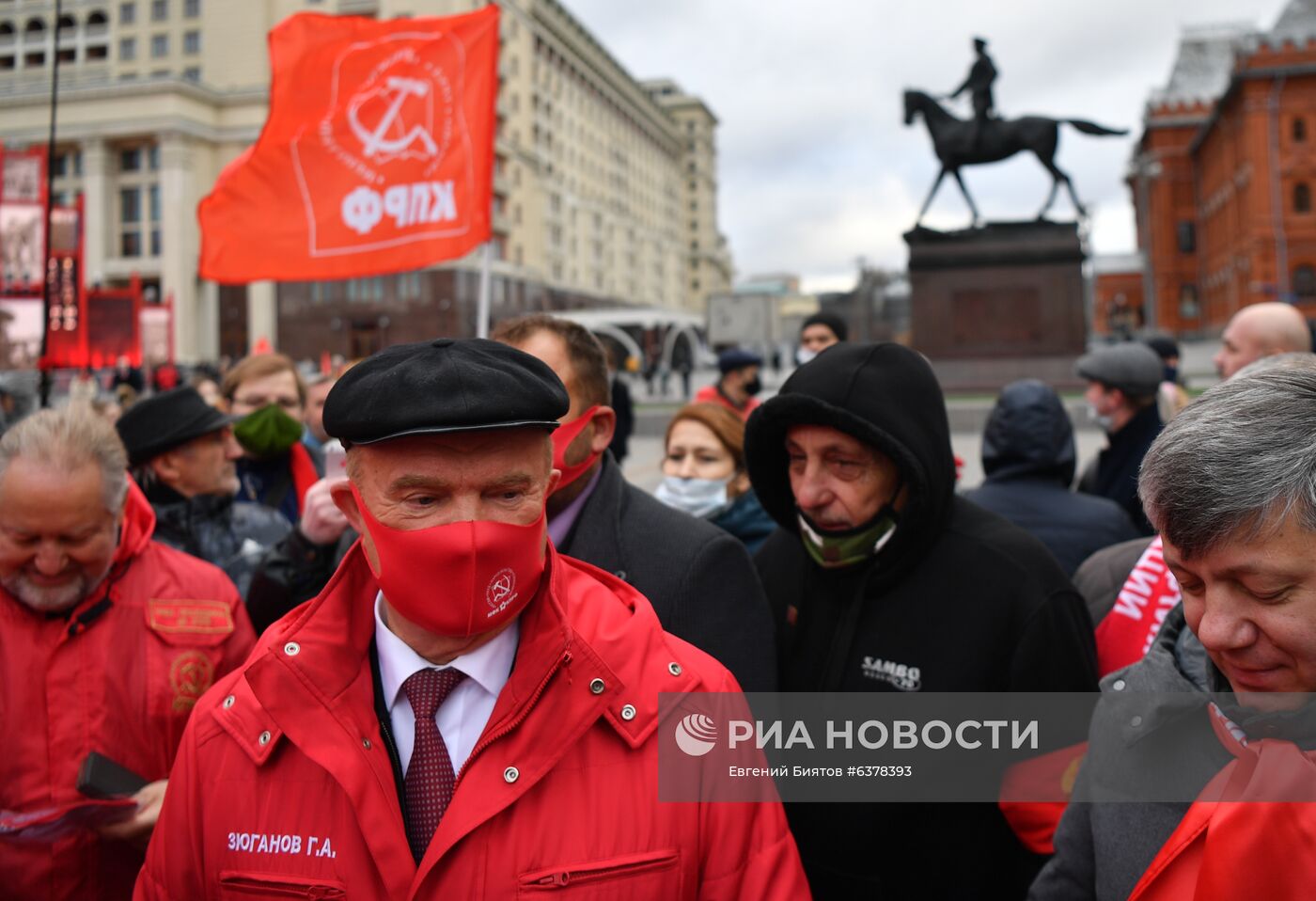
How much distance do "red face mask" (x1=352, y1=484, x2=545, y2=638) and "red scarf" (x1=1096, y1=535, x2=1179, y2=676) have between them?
172 cm

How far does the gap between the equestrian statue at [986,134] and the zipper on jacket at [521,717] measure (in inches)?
702

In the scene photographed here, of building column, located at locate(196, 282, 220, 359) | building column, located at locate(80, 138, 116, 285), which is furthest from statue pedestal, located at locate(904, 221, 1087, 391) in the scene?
building column, located at locate(80, 138, 116, 285)

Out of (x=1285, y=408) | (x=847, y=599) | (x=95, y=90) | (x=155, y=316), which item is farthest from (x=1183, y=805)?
(x=95, y=90)

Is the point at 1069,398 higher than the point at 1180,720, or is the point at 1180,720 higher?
the point at 1069,398

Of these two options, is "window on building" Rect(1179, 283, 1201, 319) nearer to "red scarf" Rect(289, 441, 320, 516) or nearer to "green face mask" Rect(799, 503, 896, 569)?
"red scarf" Rect(289, 441, 320, 516)

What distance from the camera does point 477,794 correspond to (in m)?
1.63

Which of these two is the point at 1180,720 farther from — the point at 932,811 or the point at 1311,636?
the point at 932,811

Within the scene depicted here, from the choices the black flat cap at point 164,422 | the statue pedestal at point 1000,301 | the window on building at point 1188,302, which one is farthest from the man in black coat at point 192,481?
the window on building at point 1188,302

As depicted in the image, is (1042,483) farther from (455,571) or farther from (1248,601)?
(455,571)

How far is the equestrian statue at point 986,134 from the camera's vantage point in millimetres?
17516

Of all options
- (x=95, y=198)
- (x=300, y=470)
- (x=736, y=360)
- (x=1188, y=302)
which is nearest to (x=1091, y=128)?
(x=736, y=360)

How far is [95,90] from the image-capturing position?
192 feet

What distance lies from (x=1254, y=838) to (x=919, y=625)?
4.09 feet

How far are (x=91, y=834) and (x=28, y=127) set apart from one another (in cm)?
6922
